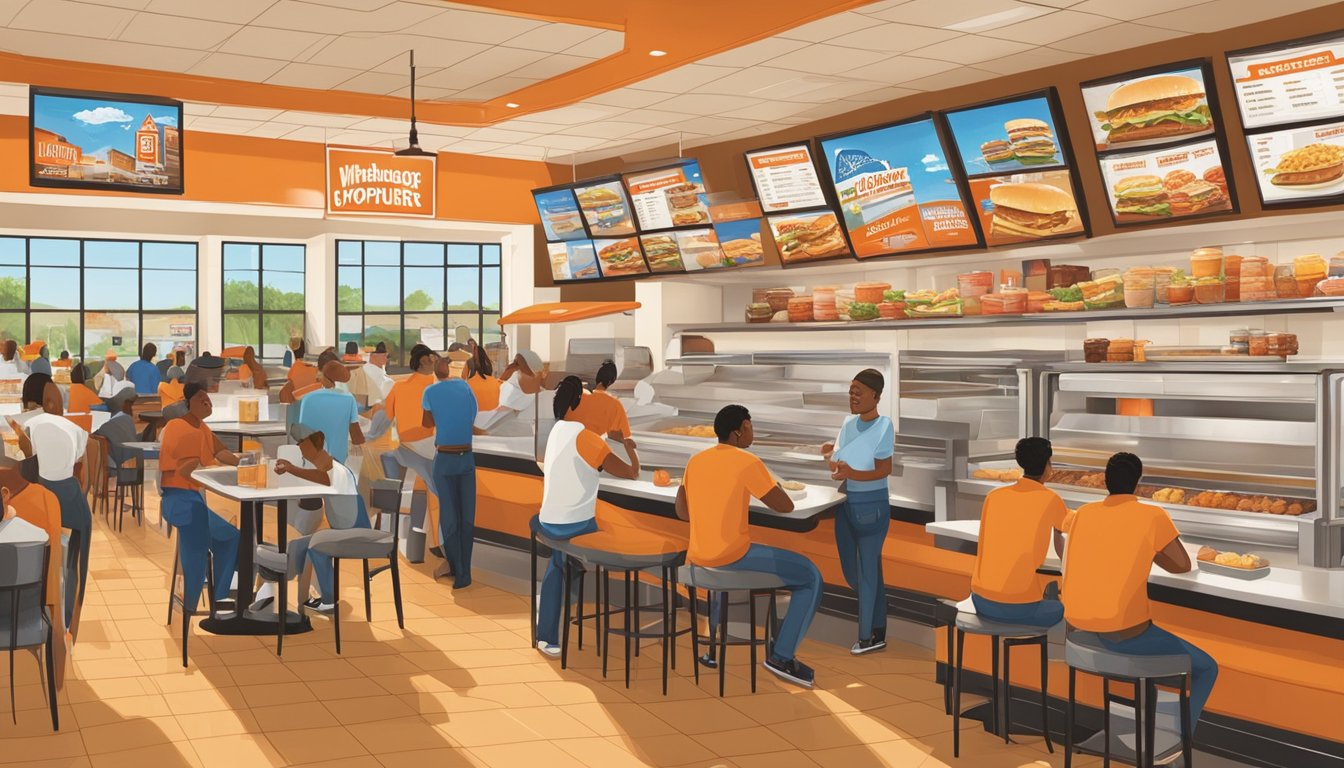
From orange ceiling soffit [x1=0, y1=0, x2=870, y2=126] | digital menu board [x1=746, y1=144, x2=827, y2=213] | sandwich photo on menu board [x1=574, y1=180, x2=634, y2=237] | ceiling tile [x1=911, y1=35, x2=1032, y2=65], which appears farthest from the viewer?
sandwich photo on menu board [x1=574, y1=180, x2=634, y2=237]

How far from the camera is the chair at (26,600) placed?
4008 mm

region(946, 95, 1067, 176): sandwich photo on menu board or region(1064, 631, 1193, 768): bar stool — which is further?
region(946, 95, 1067, 176): sandwich photo on menu board

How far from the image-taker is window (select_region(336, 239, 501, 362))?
1412 cm

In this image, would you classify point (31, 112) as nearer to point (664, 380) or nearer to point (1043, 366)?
point (664, 380)

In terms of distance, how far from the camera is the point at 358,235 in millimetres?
13453

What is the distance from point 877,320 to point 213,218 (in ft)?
22.3

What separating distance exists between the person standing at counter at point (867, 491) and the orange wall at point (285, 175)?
18.5 feet

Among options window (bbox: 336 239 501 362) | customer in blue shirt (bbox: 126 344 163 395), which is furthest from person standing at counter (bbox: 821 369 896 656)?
window (bbox: 336 239 501 362)

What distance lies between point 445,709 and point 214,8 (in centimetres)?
386

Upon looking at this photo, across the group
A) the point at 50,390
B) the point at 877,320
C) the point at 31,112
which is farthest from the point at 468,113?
the point at 50,390

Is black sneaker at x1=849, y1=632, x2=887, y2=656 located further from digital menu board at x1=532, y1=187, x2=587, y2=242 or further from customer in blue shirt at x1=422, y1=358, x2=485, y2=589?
digital menu board at x1=532, y1=187, x2=587, y2=242

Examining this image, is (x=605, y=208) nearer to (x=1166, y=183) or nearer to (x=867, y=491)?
(x=1166, y=183)

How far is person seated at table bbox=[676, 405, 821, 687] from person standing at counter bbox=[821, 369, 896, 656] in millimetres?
468

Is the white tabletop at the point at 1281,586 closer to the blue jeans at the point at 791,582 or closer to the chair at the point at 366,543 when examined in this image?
the blue jeans at the point at 791,582
